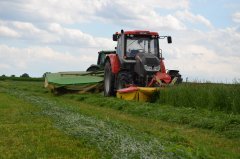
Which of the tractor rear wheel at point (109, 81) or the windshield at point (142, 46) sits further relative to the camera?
the tractor rear wheel at point (109, 81)

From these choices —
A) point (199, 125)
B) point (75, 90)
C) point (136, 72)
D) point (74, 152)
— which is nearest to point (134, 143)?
point (74, 152)

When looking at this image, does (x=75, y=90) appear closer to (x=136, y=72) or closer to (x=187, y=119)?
(x=136, y=72)

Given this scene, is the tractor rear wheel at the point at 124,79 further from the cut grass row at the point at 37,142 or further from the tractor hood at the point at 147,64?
the cut grass row at the point at 37,142

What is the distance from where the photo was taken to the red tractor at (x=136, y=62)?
53.7 feet

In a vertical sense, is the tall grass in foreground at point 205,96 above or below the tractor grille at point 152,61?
below

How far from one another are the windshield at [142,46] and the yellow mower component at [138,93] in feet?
6.89

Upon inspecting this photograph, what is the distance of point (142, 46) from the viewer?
58.0 feet

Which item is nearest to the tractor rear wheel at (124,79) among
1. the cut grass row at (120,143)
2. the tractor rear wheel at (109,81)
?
the tractor rear wheel at (109,81)

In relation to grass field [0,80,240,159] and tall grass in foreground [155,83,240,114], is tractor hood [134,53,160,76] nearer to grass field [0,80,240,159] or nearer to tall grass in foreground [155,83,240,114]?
tall grass in foreground [155,83,240,114]

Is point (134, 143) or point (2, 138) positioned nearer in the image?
point (134, 143)

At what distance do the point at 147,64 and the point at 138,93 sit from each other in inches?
53.0

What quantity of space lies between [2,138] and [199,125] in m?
4.29

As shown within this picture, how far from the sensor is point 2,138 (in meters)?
7.23

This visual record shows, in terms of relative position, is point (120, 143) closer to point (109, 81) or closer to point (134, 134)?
point (134, 134)
